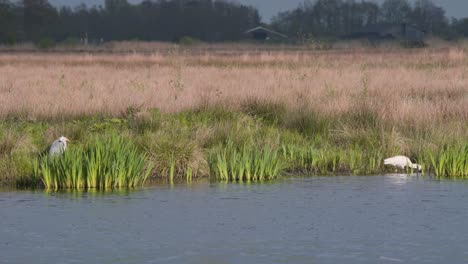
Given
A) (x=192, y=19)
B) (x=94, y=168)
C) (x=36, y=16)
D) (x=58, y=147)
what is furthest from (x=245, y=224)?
(x=192, y=19)

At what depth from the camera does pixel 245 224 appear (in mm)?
9922

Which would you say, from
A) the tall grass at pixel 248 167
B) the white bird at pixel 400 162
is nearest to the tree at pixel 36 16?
the white bird at pixel 400 162

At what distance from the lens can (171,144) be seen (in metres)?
13.4

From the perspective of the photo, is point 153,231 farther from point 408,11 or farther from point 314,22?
point 408,11

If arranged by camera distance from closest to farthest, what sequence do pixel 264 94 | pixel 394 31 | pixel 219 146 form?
pixel 219 146 < pixel 264 94 < pixel 394 31

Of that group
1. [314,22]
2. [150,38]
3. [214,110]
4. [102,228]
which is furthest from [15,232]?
[314,22]

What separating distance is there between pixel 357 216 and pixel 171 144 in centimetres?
375

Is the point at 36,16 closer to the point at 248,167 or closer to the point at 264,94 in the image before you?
the point at 264,94

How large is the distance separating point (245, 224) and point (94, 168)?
2.61 m

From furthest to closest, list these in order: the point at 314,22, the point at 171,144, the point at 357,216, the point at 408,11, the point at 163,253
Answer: the point at 408,11, the point at 314,22, the point at 171,144, the point at 357,216, the point at 163,253

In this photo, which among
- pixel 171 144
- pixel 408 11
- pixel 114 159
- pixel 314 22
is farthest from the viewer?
pixel 408 11

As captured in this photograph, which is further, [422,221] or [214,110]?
[214,110]

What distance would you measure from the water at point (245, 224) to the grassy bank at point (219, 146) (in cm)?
43

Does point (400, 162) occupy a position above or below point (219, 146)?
below
